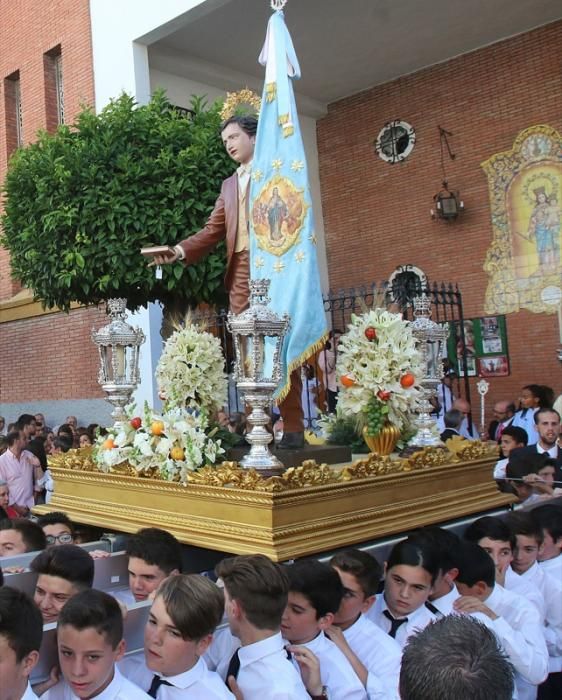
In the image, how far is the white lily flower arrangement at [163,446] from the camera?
3611 mm

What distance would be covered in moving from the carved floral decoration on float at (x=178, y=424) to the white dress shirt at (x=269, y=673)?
126cm

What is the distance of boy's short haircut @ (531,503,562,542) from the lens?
11.5 feet

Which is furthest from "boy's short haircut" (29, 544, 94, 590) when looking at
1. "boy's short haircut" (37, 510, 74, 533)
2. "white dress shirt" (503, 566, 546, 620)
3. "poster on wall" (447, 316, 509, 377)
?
"poster on wall" (447, 316, 509, 377)

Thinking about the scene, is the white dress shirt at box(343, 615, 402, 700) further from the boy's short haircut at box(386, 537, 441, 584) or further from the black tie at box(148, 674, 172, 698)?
the black tie at box(148, 674, 172, 698)

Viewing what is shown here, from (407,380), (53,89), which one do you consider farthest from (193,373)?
(53,89)

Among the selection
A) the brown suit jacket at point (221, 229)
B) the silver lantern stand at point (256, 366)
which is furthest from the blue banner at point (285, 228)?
the silver lantern stand at point (256, 366)

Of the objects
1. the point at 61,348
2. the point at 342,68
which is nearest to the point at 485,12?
the point at 342,68

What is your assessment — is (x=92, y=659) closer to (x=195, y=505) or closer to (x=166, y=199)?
(x=195, y=505)

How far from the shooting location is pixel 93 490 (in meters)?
4.21

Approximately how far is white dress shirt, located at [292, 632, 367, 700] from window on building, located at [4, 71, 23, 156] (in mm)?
12449

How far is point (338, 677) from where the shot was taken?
249cm

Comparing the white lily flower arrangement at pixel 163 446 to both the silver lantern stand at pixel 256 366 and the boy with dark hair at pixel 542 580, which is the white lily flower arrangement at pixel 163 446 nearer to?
the silver lantern stand at pixel 256 366

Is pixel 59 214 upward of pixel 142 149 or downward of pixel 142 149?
downward

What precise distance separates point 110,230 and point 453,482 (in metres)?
4.33
